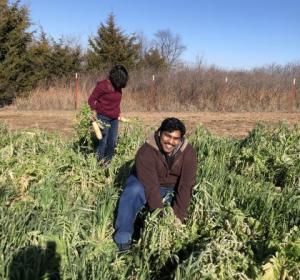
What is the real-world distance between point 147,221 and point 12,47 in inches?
707

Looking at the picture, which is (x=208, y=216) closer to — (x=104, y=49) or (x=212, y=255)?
(x=212, y=255)

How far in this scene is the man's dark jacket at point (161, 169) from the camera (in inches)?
148

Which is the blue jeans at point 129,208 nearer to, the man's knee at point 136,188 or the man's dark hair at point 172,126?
the man's knee at point 136,188

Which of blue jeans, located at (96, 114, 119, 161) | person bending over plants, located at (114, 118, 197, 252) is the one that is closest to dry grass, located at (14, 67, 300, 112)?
blue jeans, located at (96, 114, 119, 161)

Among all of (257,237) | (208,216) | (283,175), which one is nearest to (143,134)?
(283,175)

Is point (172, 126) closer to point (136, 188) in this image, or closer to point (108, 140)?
point (136, 188)

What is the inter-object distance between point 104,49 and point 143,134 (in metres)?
20.6

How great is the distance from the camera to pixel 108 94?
5855 mm

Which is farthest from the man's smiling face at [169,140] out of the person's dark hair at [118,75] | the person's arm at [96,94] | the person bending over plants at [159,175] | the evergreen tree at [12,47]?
the evergreen tree at [12,47]

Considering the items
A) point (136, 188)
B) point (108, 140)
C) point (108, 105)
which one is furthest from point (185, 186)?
point (108, 105)

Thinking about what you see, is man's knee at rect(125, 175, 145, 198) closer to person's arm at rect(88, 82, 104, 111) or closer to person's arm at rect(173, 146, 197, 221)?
person's arm at rect(173, 146, 197, 221)

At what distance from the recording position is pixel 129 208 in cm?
371

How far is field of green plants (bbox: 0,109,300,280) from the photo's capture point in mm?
2744

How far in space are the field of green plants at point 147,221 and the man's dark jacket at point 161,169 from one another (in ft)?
0.56
